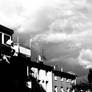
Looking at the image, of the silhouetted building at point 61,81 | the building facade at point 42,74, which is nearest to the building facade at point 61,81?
the silhouetted building at point 61,81

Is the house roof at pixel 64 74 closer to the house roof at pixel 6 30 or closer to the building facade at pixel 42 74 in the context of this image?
the building facade at pixel 42 74

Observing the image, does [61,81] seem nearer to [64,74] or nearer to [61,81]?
[61,81]

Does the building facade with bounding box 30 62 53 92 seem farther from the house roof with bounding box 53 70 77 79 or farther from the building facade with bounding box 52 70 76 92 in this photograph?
the house roof with bounding box 53 70 77 79

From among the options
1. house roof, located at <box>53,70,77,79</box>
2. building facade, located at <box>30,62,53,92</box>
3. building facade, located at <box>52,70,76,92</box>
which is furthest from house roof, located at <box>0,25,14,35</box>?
house roof, located at <box>53,70,77,79</box>

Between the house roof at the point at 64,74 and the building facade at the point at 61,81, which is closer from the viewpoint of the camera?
the building facade at the point at 61,81

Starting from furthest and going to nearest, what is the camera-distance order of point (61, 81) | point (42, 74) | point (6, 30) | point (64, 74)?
point (64, 74)
point (61, 81)
point (42, 74)
point (6, 30)

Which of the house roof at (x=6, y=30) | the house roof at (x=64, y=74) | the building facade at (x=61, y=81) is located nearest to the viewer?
the house roof at (x=6, y=30)

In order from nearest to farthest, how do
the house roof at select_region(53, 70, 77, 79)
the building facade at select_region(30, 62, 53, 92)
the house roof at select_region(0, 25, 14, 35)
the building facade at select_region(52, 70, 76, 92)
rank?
the house roof at select_region(0, 25, 14, 35)
the building facade at select_region(30, 62, 53, 92)
the building facade at select_region(52, 70, 76, 92)
the house roof at select_region(53, 70, 77, 79)

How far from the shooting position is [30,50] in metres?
52.5

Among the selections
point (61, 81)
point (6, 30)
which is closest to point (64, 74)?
point (61, 81)

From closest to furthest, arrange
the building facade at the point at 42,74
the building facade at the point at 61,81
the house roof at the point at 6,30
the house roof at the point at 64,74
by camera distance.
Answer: the house roof at the point at 6,30, the building facade at the point at 42,74, the building facade at the point at 61,81, the house roof at the point at 64,74

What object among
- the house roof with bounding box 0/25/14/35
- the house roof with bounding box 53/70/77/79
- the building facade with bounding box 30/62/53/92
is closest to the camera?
the house roof with bounding box 0/25/14/35

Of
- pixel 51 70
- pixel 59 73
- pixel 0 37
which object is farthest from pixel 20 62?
pixel 59 73

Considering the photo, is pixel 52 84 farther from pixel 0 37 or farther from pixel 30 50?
pixel 0 37
